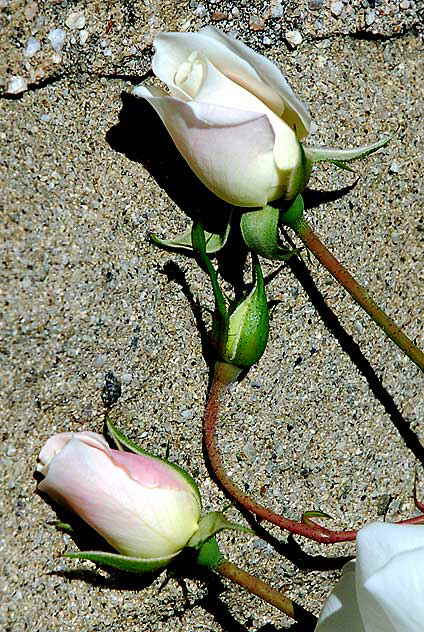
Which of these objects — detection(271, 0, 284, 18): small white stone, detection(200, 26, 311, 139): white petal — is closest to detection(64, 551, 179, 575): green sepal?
detection(200, 26, 311, 139): white petal

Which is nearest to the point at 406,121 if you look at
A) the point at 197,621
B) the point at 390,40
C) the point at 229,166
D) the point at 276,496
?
the point at 390,40

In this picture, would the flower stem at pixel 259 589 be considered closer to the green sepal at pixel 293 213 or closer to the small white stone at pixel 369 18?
the green sepal at pixel 293 213

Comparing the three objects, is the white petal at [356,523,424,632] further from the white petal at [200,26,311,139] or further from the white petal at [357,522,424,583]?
the white petal at [200,26,311,139]

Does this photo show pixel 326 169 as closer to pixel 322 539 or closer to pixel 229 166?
pixel 229 166

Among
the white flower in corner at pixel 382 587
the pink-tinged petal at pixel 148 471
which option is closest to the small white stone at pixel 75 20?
the pink-tinged petal at pixel 148 471

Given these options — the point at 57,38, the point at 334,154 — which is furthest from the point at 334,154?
the point at 57,38

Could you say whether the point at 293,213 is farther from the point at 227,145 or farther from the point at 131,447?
the point at 131,447
